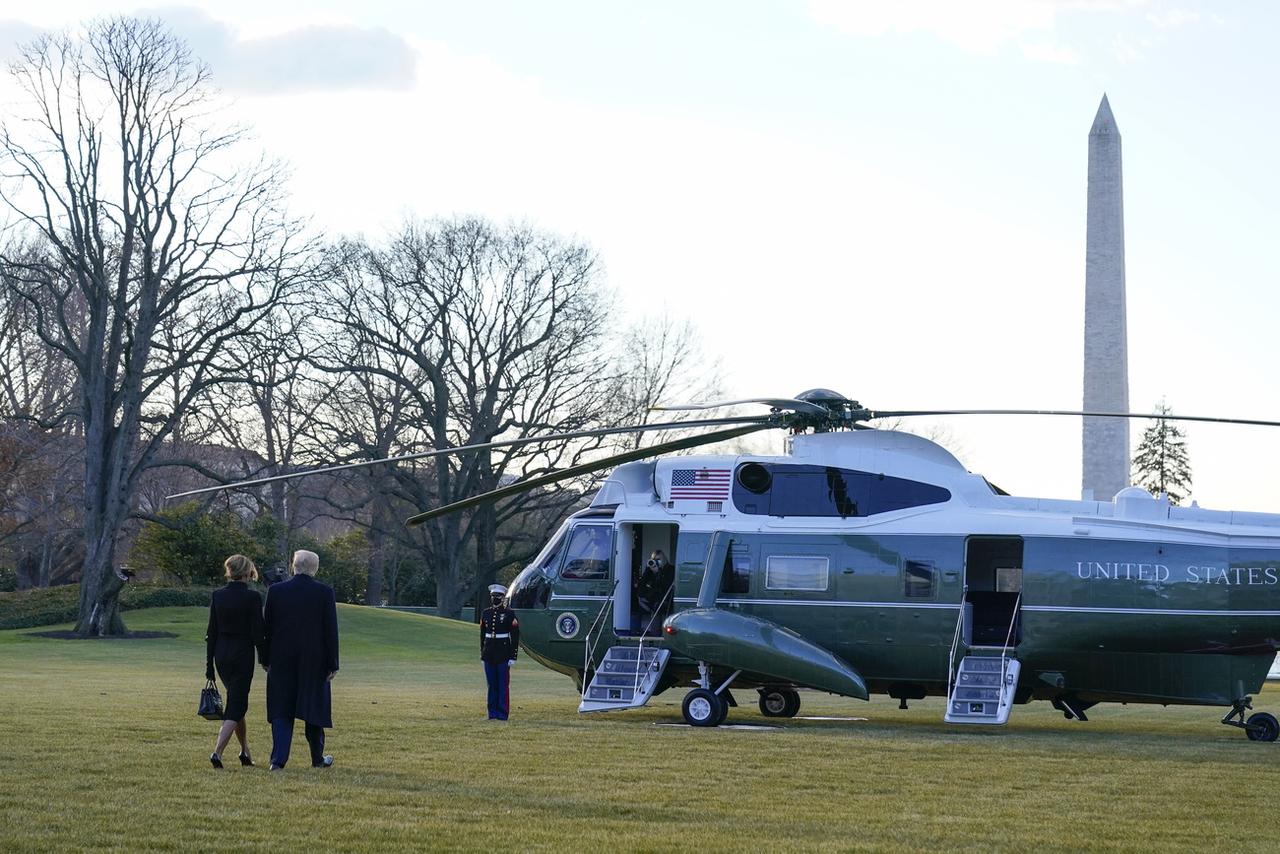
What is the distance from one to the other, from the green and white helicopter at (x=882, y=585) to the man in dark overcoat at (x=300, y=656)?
4485 millimetres

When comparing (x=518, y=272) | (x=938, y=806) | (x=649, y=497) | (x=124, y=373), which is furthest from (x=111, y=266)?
(x=938, y=806)

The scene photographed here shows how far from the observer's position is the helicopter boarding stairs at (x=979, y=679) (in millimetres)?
17094

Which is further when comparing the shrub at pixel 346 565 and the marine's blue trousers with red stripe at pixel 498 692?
the shrub at pixel 346 565

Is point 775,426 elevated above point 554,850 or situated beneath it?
elevated above

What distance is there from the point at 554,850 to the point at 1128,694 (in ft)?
36.2

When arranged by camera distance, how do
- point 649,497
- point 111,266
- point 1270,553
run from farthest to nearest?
1. point 111,266
2. point 649,497
3. point 1270,553

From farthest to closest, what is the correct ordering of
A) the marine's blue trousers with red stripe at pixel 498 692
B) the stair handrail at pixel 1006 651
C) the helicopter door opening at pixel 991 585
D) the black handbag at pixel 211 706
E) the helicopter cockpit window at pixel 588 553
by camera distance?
the helicopter cockpit window at pixel 588 553
the helicopter door opening at pixel 991 585
the marine's blue trousers with red stripe at pixel 498 692
the stair handrail at pixel 1006 651
the black handbag at pixel 211 706

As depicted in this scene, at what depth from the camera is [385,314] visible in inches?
2080

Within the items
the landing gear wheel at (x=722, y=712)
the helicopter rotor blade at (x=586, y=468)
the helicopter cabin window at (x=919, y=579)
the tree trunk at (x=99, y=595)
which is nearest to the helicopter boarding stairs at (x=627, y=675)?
the landing gear wheel at (x=722, y=712)

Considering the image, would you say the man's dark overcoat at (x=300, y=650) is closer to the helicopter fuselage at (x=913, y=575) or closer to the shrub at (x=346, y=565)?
the helicopter fuselage at (x=913, y=575)

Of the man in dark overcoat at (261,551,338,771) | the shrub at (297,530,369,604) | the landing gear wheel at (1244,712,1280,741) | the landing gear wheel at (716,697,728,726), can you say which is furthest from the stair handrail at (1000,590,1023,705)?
the shrub at (297,530,369,604)

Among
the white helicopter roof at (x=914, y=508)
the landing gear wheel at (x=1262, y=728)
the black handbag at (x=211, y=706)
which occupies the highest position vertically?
the white helicopter roof at (x=914, y=508)

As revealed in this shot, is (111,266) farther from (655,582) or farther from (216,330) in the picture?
(655,582)

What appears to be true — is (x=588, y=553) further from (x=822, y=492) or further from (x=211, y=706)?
(x=211, y=706)
